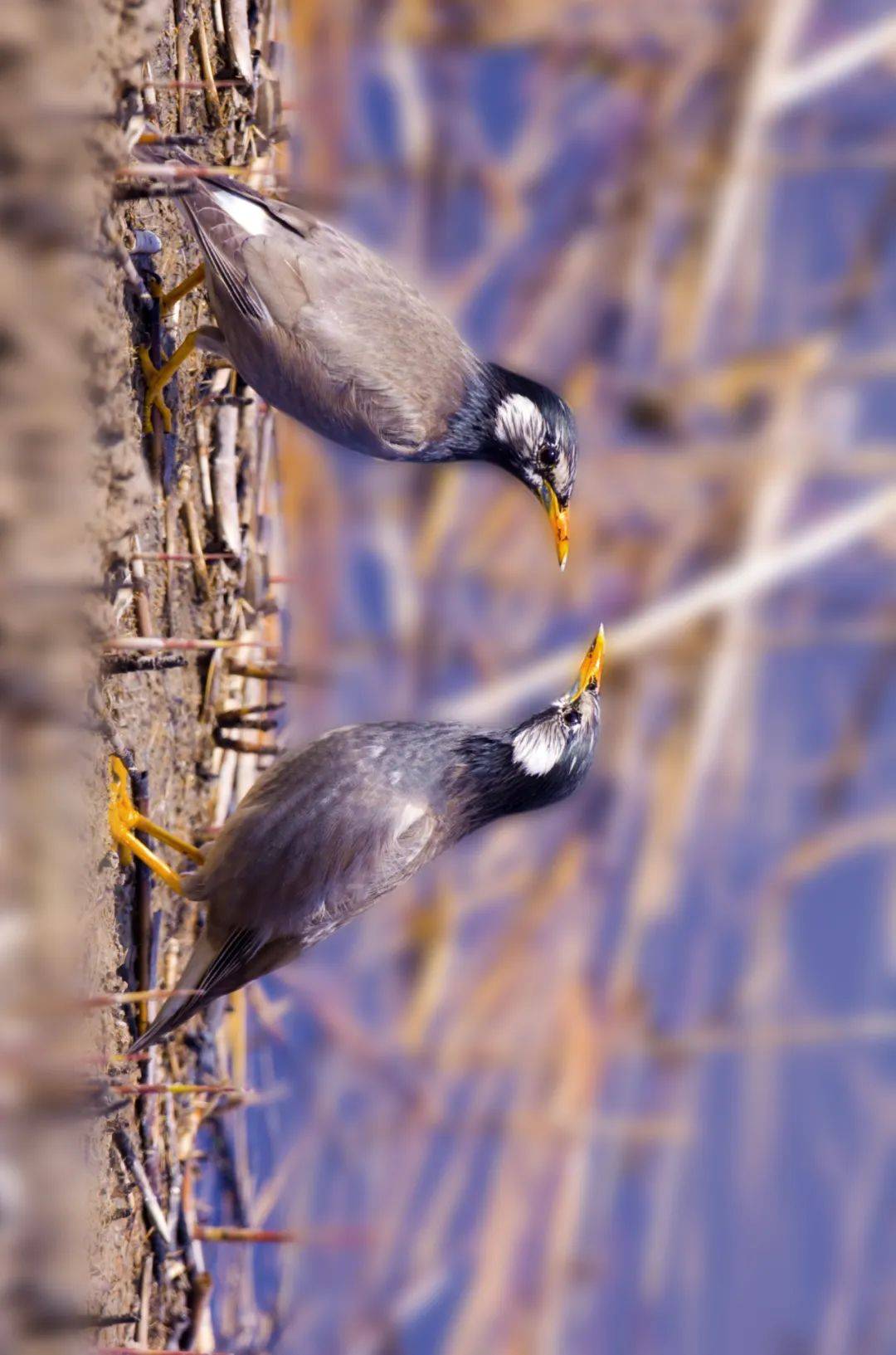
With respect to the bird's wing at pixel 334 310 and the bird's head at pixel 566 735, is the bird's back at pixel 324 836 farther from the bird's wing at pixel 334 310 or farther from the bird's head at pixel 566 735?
the bird's wing at pixel 334 310

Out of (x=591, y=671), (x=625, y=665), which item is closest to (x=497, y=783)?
(x=591, y=671)

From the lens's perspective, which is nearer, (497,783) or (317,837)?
(317,837)

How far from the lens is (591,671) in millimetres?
1406

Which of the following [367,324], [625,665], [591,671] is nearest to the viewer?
[367,324]

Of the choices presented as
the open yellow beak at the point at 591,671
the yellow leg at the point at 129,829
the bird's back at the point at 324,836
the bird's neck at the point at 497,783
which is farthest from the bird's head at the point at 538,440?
the yellow leg at the point at 129,829

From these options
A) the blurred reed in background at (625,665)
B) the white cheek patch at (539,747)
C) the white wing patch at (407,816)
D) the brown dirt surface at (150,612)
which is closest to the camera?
the brown dirt surface at (150,612)

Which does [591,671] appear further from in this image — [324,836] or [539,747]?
[324,836]

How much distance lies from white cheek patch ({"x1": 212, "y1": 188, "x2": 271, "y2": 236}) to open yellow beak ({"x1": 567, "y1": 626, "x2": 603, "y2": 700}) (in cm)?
55

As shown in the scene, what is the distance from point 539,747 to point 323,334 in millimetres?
487

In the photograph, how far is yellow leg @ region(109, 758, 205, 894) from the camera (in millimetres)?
1061

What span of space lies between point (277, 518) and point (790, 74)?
4.10 feet

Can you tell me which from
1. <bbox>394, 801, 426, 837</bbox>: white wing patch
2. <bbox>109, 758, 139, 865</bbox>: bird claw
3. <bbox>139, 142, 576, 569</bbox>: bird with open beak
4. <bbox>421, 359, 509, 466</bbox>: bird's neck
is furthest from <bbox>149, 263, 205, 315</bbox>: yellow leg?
<bbox>394, 801, 426, 837</bbox>: white wing patch

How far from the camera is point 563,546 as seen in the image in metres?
1.38

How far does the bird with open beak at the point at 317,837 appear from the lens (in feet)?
3.69
